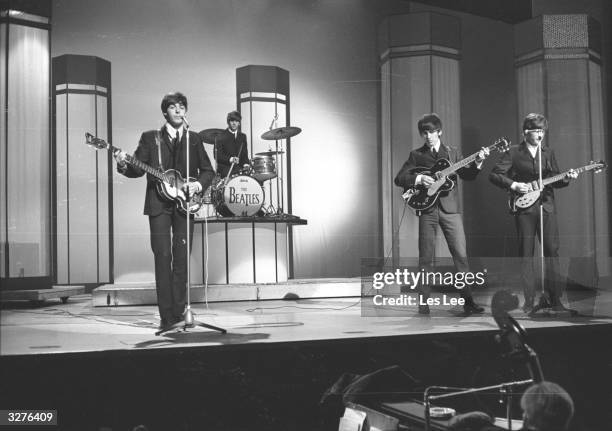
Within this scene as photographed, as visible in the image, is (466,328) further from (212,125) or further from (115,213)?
(115,213)

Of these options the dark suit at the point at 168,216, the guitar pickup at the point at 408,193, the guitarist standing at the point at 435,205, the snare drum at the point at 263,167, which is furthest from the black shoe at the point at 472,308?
the dark suit at the point at 168,216

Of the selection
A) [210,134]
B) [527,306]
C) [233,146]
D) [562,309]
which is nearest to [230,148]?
[233,146]

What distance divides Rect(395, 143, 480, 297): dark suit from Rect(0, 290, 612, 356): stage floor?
217 millimetres

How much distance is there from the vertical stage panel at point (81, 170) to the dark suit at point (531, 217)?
80.0 inches

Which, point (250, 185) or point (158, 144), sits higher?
point (158, 144)

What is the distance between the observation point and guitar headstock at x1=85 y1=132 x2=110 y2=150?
9.73 ft

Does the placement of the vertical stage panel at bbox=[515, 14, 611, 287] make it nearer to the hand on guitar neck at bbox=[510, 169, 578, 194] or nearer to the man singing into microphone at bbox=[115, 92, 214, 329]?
the hand on guitar neck at bbox=[510, 169, 578, 194]

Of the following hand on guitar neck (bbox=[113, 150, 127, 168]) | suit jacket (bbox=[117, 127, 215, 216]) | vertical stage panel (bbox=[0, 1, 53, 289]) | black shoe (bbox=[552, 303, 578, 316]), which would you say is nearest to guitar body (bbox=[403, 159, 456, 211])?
black shoe (bbox=[552, 303, 578, 316])

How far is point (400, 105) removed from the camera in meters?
3.31

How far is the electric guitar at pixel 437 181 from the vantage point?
3.34 metres

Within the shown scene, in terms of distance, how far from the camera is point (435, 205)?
344cm

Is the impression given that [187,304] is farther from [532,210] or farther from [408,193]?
[532,210]

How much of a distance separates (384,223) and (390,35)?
3.29 feet

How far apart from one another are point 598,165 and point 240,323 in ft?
6.80
